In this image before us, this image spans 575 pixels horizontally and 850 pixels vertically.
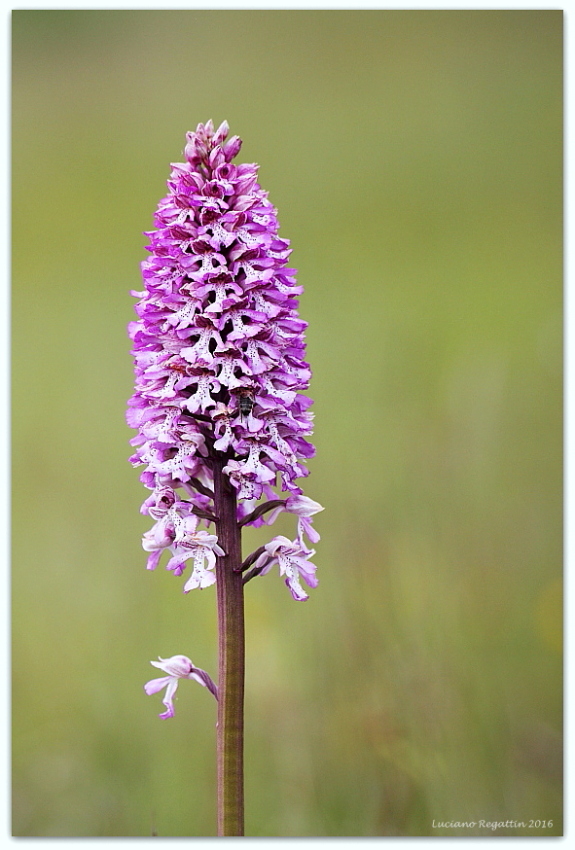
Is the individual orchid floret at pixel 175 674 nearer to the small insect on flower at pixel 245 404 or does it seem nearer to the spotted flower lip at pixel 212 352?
the spotted flower lip at pixel 212 352

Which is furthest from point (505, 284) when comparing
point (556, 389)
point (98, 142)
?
point (98, 142)

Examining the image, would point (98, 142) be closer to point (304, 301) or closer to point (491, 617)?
point (304, 301)

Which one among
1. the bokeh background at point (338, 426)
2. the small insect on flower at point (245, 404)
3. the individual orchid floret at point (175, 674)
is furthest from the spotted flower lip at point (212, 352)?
the bokeh background at point (338, 426)

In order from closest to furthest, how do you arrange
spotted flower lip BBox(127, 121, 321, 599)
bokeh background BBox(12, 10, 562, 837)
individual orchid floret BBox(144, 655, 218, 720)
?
spotted flower lip BBox(127, 121, 321, 599) → individual orchid floret BBox(144, 655, 218, 720) → bokeh background BBox(12, 10, 562, 837)

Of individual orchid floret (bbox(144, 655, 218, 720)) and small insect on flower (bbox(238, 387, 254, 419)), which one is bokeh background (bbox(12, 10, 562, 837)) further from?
small insect on flower (bbox(238, 387, 254, 419))

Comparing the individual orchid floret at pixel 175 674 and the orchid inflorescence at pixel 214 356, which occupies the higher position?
the orchid inflorescence at pixel 214 356

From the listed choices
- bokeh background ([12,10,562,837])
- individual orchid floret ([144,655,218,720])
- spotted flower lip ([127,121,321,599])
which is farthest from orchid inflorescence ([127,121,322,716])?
bokeh background ([12,10,562,837])
